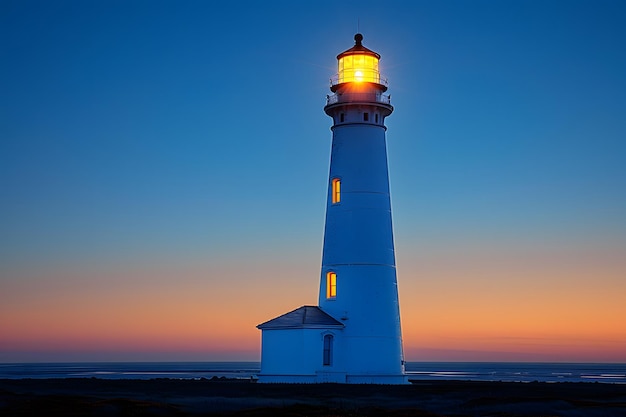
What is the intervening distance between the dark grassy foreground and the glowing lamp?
550 inches

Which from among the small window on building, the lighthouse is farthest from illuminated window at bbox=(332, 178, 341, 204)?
the small window on building

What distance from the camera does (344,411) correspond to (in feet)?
88.9

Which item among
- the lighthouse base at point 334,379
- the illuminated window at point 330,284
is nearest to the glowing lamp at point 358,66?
the illuminated window at point 330,284

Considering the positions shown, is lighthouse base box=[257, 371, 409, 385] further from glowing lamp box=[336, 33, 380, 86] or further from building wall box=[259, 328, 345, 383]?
glowing lamp box=[336, 33, 380, 86]

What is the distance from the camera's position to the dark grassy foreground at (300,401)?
87.9 ft

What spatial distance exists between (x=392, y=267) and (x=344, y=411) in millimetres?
15329

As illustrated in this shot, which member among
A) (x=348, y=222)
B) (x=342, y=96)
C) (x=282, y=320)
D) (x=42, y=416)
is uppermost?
(x=342, y=96)

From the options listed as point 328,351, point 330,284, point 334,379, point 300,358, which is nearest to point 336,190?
point 330,284

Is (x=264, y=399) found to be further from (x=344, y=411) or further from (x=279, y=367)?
(x=279, y=367)

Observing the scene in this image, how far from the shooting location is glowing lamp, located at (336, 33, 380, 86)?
42.9m

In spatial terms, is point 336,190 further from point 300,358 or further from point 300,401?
point 300,401

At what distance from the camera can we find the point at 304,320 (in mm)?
41125

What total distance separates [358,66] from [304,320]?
11.9 m

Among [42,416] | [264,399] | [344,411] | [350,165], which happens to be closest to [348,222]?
[350,165]
